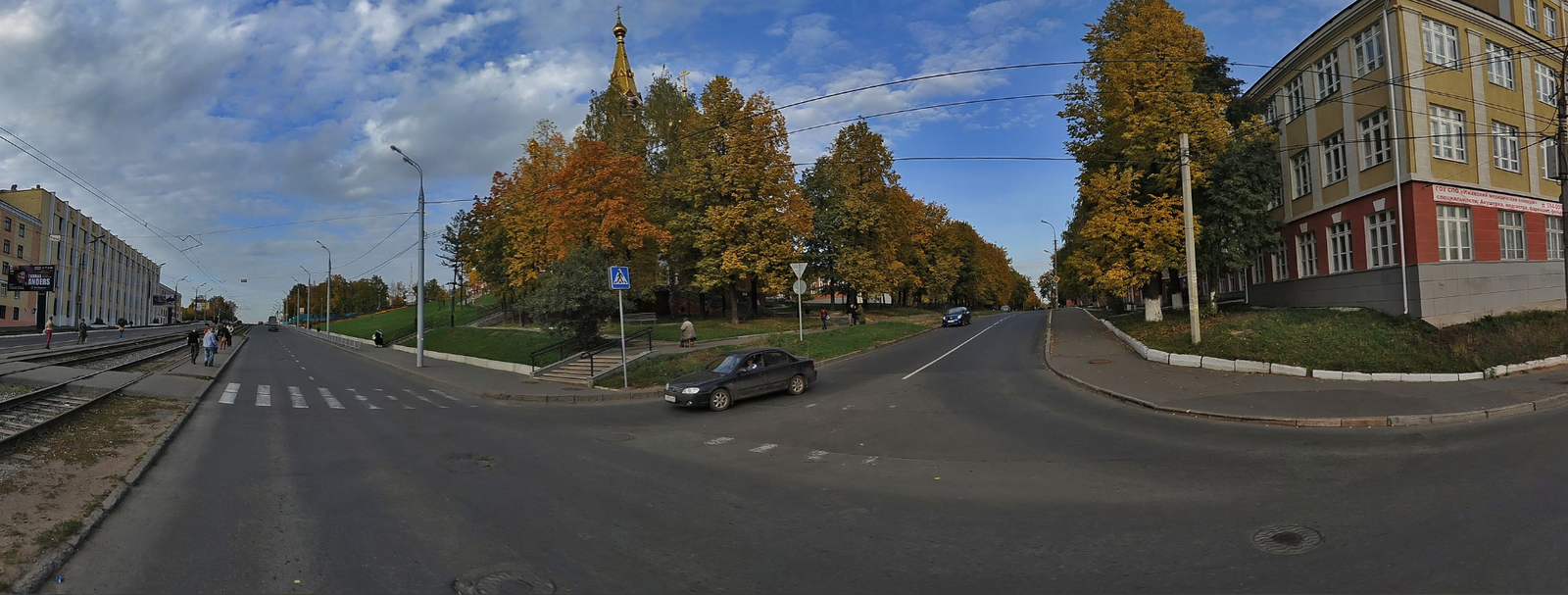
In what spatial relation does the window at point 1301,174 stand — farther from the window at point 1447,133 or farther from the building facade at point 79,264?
the building facade at point 79,264

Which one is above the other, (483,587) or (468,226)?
(468,226)

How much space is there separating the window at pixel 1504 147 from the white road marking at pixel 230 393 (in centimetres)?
3735

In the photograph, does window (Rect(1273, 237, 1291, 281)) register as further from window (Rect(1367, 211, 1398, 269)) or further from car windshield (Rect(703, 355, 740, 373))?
car windshield (Rect(703, 355, 740, 373))

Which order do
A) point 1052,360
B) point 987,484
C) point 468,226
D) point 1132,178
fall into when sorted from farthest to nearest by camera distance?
point 468,226
point 1132,178
point 1052,360
point 987,484

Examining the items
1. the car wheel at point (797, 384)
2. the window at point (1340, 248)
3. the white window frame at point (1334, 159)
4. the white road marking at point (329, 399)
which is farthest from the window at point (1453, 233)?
the white road marking at point (329, 399)

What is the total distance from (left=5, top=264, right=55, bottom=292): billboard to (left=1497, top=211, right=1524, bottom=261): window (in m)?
83.1

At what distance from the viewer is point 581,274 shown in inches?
913

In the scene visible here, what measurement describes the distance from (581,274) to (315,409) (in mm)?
9724

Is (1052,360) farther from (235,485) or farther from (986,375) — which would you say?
(235,485)

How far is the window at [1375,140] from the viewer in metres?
19.8

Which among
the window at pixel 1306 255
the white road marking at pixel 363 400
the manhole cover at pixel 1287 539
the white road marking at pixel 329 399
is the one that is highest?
the window at pixel 1306 255

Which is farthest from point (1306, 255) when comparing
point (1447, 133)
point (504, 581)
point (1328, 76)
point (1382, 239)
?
point (504, 581)

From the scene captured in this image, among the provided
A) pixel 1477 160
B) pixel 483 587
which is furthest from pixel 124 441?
pixel 1477 160

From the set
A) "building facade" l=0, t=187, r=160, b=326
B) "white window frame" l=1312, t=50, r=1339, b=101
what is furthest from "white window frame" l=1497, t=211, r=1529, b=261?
"building facade" l=0, t=187, r=160, b=326
